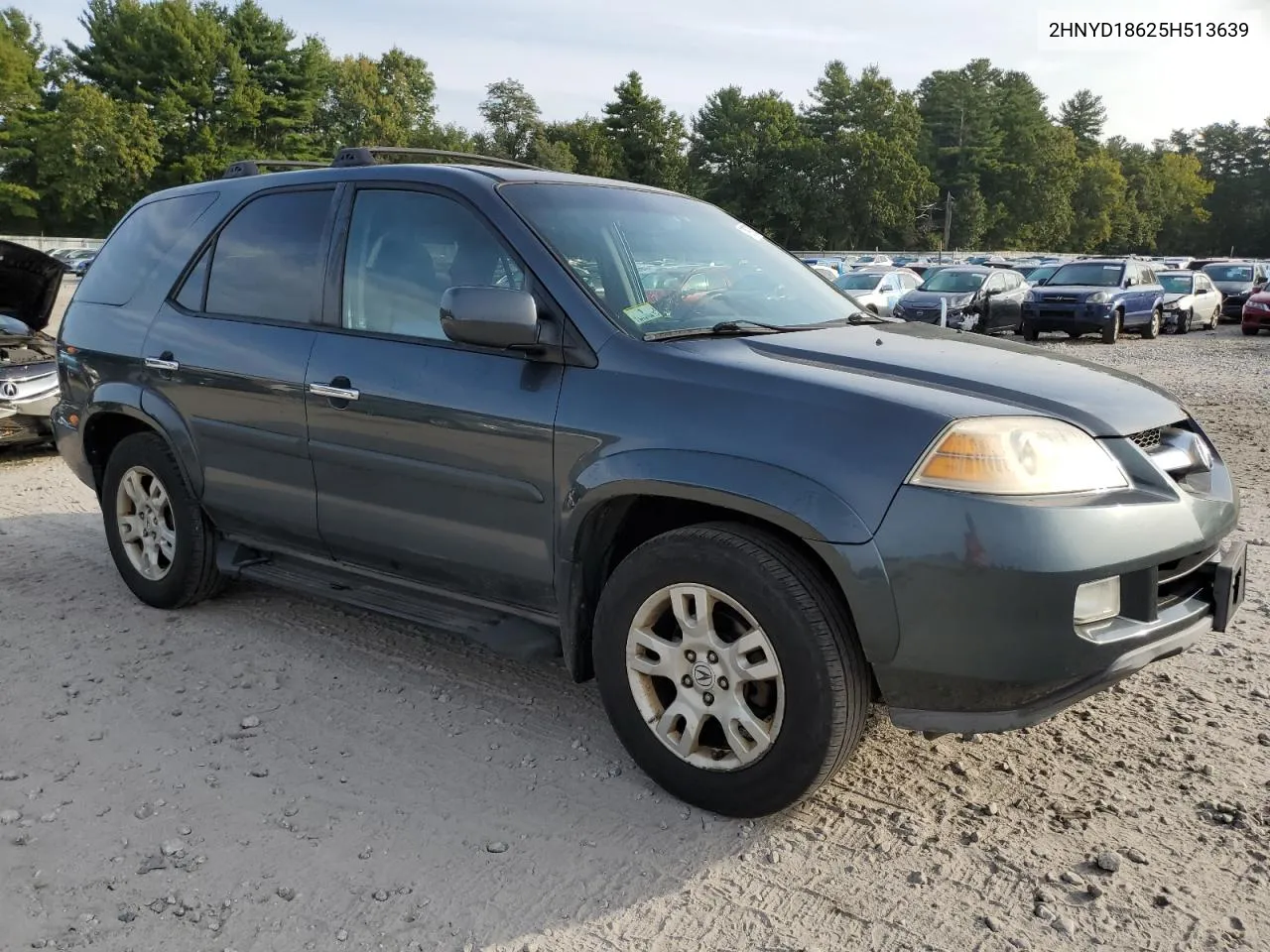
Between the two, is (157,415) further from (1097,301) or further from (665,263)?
(1097,301)

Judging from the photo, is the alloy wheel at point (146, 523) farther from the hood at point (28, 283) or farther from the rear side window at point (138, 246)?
the hood at point (28, 283)

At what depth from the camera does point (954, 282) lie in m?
21.2

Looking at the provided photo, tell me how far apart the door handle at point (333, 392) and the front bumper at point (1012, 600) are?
194cm

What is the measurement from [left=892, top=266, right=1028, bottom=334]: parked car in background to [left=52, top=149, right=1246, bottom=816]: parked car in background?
16.6m

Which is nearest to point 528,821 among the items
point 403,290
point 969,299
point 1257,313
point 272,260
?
point 403,290

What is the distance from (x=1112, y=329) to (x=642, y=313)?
1950cm

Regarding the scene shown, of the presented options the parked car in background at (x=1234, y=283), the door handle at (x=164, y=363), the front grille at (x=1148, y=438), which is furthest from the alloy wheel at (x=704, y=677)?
→ the parked car in background at (x=1234, y=283)

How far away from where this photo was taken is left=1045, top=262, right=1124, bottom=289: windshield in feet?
69.7

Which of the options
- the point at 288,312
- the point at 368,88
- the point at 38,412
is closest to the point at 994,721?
the point at 288,312

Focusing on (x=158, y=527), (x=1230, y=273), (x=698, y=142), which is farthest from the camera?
(x=698, y=142)

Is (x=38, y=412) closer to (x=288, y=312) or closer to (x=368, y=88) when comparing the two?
(x=288, y=312)

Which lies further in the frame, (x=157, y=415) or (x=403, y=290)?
(x=157, y=415)

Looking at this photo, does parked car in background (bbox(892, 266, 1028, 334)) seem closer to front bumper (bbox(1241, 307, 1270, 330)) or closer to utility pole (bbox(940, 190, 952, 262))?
front bumper (bbox(1241, 307, 1270, 330))

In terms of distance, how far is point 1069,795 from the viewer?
3.09 meters
